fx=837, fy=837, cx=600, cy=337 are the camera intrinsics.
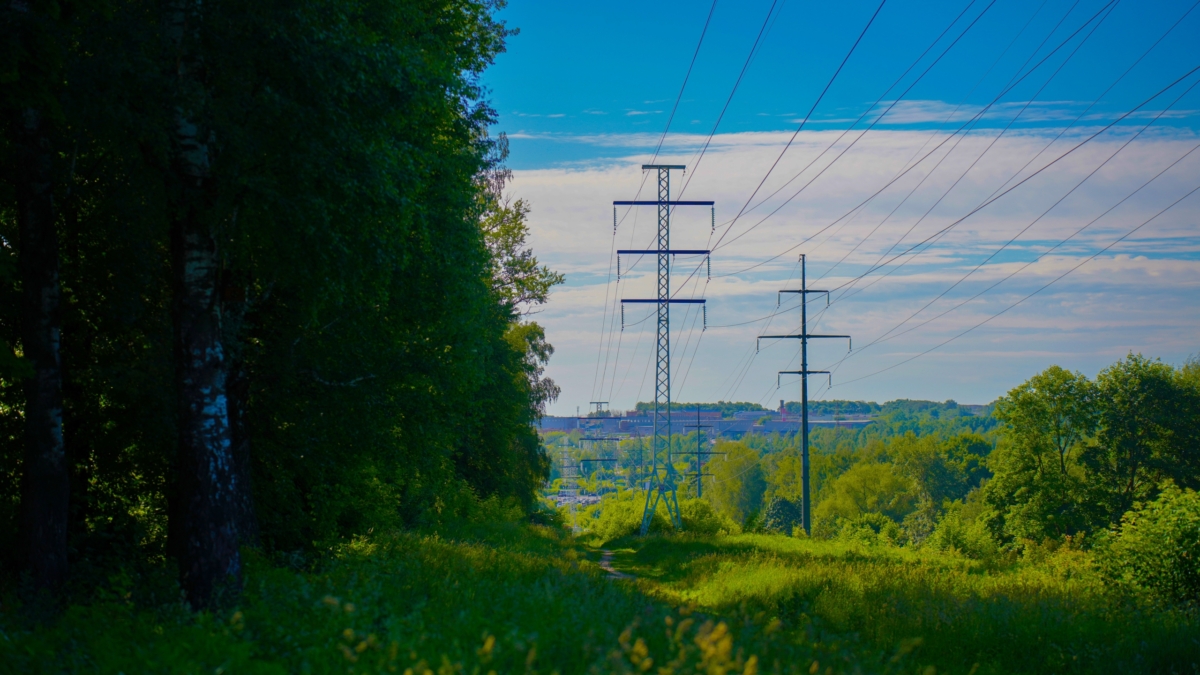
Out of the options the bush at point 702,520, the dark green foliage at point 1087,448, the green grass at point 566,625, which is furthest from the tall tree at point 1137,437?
the green grass at point 566,625

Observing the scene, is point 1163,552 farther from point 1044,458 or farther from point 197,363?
point 1044,458

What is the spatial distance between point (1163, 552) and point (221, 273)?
16549mm

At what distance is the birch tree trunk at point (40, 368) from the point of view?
10031mm

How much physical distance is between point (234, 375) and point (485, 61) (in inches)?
399

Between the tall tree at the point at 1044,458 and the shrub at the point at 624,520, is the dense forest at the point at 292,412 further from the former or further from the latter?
the tall tree at the point at 1044,458

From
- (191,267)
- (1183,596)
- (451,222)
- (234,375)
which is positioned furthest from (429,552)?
(1183,596)

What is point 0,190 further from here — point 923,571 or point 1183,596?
point 1183,596

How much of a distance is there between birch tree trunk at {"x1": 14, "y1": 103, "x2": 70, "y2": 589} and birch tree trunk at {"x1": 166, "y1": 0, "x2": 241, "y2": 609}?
203 centimetres

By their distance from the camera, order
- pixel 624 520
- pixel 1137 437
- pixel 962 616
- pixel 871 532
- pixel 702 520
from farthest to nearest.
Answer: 1. pixel 1137 437
2. pixel 624 520
3. pixel 871 532
4. pixel 702 520
5. pixel 962 616

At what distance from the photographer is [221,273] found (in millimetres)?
12570

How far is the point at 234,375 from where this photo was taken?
13.5m

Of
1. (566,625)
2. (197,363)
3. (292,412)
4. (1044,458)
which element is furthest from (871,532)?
(197,363)

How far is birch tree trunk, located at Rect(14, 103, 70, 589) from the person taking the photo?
32.9 ft

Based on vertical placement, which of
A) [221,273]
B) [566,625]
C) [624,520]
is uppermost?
[221,273]
